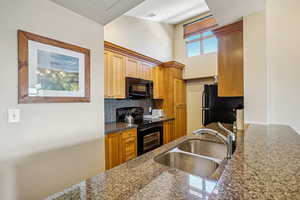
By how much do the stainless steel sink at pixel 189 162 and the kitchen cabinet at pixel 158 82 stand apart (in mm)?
2604

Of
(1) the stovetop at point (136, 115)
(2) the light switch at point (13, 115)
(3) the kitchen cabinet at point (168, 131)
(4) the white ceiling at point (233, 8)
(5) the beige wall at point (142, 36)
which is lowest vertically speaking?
(3) the kitchen cabinet at point (168, 131)

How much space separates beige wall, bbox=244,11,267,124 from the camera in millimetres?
1708

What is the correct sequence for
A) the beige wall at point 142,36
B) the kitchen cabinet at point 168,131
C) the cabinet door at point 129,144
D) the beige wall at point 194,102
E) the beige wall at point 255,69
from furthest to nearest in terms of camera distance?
1. the beige wall at point 194,102
2. the kitchen cabinet at point 168,131
3. the beige wall at point 142,36
4. the cabinet door at point 129,144
5. the beige wall at point 255,69

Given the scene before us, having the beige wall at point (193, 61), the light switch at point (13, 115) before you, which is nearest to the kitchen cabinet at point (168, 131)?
the beige wall at point (193, 61)

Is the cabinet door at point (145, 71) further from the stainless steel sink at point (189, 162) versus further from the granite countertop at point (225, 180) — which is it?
the granite countertop at point (225, 180)

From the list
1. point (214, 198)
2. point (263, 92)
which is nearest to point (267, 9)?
point (263, 92)

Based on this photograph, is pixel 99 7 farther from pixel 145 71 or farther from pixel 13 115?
A: pixel 145 71

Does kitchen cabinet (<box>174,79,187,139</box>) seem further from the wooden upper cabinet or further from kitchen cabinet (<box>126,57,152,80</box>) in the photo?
the wooden upper cabinet

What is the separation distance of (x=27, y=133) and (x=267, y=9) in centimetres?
275

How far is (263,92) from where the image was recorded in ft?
5.58

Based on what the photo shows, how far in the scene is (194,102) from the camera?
4.62m

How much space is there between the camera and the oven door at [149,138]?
2.88 m

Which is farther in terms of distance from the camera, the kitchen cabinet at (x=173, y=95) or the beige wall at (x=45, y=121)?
the kitchen cabinet at (x=173, y=95)

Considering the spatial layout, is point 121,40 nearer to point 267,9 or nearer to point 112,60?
point 112,60
